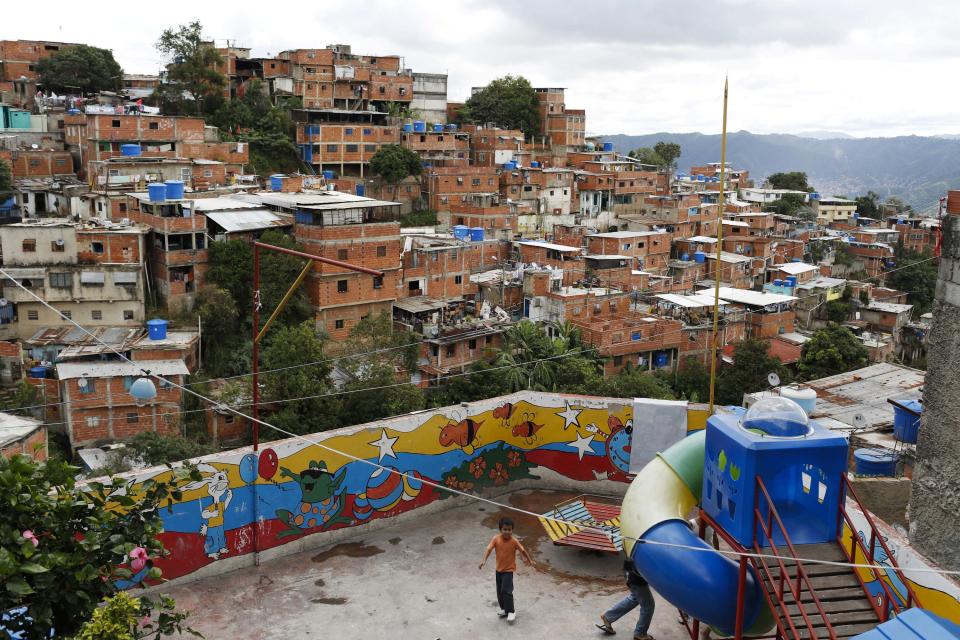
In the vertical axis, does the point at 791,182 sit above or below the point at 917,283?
above

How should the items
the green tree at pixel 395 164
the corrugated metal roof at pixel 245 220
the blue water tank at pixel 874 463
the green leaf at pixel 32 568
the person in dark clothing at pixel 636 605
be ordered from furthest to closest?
the green tree at pixel 395 164, the corrugated metal roof at pixel 245 220, the blue water tank at pixel 874 463, the person in dark clothing at pixel 636 605, the green leaf at pixel 32 568

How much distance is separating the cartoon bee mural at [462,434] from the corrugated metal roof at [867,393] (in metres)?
10.1

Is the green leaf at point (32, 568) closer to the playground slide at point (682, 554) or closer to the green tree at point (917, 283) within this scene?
the playground slide at point (682, 554)

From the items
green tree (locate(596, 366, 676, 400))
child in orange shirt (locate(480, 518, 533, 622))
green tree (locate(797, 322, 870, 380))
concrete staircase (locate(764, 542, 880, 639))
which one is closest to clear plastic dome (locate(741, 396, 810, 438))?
concrete staircase (locate(764, 542, 880, 639))

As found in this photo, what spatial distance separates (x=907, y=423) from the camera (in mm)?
15656

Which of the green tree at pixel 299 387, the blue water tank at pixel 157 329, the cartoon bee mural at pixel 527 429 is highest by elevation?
the cartoon bee mural at pixel 527 429

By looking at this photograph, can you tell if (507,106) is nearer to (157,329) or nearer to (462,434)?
(157,329)

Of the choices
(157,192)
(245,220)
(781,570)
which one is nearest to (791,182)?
(245,220)

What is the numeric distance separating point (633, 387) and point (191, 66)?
3424cm

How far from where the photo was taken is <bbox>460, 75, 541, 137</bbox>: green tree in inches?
2307

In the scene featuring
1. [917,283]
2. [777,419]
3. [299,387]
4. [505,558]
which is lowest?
[917,283]

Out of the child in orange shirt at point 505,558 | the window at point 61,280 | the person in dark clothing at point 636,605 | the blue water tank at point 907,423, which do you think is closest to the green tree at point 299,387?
the window at point 61,280

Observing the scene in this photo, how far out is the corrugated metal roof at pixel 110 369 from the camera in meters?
23.5

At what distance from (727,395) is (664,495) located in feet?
84.6
